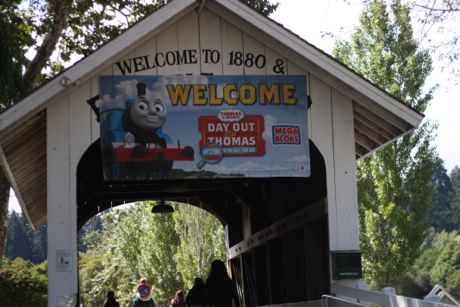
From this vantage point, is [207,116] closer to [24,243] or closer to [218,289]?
[218,289]

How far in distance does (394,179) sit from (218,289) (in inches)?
808

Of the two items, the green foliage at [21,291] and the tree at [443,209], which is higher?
the tree at [443,209]

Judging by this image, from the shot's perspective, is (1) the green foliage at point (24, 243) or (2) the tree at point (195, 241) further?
(1) the green foliage at point (24, 243)

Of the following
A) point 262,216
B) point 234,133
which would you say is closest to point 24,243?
point 262,216

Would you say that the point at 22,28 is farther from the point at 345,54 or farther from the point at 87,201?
the point at 345,54

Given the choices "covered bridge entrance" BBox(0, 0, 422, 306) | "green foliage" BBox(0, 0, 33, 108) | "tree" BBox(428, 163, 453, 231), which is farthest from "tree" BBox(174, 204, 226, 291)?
"tree" BBox(428, 163, 453, 231)

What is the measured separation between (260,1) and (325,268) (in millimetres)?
11808

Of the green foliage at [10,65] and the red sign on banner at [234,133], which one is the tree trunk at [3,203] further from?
the red sign on banner at [234,133]

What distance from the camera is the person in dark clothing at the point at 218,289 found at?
13156 millimetres

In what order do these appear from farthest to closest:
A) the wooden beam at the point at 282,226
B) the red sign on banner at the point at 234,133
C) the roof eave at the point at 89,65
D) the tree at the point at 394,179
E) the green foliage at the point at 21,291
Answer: the tree at the point at 394,179
the green foliage at the point at 21,291
the wooden beam at the point at 282,226
the red sign on banner at the point at 234,133
the roof eave at the point at 89,65

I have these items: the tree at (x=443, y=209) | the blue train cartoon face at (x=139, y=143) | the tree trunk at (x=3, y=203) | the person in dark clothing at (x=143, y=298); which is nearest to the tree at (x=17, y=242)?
the tree at (x=443, y=209)

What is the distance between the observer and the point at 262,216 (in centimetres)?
1700

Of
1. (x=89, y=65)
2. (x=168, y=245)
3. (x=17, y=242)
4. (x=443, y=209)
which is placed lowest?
(x=168, y=245)

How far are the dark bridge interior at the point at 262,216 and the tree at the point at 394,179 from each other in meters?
12.4
